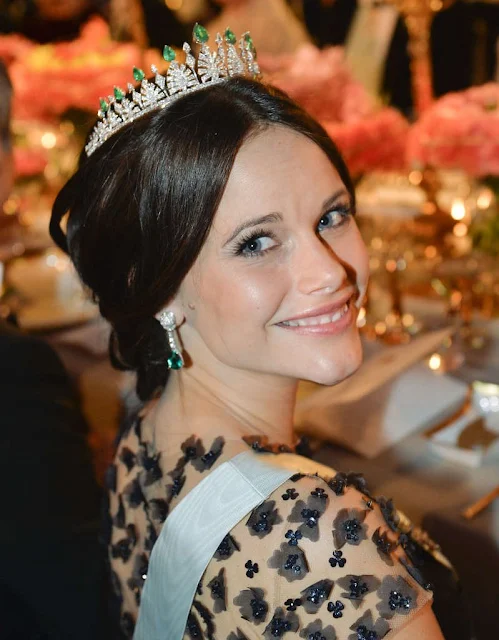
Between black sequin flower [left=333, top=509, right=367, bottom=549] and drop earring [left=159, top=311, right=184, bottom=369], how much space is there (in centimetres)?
39

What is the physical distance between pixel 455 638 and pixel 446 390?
615 mm

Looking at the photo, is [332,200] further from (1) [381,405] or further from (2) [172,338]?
(1) [381,405]

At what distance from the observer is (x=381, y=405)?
161 cm

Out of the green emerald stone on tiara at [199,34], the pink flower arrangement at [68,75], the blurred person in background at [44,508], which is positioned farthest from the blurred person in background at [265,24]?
the green emerald stone on tiara at [199,34]

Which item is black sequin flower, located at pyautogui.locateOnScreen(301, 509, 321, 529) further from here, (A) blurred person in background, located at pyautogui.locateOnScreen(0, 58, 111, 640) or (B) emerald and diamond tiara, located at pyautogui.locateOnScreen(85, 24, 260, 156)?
(B) emerald and diamond tiara, located at pyautogui.locateOnScreen(85, 24, 260, 156)

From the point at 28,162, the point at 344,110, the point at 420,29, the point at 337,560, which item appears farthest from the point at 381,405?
the point at 420,29

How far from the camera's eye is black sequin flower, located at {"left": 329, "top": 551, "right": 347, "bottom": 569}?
0.91m

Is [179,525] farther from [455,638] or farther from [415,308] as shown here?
[415,308]

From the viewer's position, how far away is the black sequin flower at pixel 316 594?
911 mm

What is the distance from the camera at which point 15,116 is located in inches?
105

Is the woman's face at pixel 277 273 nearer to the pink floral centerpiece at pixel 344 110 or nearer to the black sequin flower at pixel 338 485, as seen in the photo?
the black sequin flower at pixel 338 485

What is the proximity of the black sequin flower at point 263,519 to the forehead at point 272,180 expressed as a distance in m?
0.39

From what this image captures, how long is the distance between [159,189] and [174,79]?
0.59 ft

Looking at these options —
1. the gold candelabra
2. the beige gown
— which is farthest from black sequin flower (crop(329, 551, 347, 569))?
the gold candelabra
